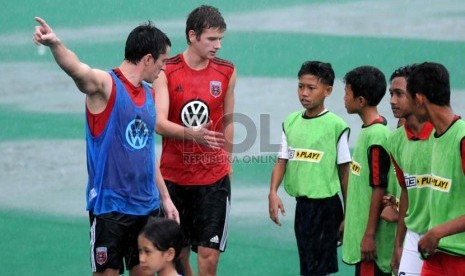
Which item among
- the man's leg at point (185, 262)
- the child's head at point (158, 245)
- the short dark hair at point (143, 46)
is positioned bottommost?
the man's leg at point (185, 262)

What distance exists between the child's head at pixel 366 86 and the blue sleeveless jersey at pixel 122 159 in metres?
1.17

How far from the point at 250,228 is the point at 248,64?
1.07 metres

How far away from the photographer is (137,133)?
19.4 ft

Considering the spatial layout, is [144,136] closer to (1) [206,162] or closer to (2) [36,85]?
(1) [206,162]

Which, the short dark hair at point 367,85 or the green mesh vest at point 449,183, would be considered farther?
the short dark hair at point 367,85

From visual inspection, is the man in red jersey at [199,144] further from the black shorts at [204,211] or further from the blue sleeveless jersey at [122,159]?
the blue sleeveless jersey at [122,159]

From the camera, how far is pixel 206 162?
6863mm

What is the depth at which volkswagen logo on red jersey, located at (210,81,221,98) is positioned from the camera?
6.88 m

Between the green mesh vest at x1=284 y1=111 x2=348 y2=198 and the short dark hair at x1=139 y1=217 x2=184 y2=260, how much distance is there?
4.83ft

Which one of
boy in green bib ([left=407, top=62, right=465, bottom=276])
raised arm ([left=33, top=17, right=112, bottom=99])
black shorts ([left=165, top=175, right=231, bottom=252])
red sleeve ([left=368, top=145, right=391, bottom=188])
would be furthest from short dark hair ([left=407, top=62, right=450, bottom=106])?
black shorts ([left=165, top=175, right=231, bottom=252])

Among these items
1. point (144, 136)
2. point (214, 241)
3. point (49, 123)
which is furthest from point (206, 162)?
point (49, 123)

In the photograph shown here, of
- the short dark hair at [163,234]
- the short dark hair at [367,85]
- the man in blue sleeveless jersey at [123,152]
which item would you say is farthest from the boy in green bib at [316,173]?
the short dark hair at [163,234]

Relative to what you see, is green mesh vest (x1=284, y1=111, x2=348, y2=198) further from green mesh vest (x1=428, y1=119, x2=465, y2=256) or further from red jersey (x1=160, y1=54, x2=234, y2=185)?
green mesh vest (x1=428, y1=119, x2=465, y2=256)

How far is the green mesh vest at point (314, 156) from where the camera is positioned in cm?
682
